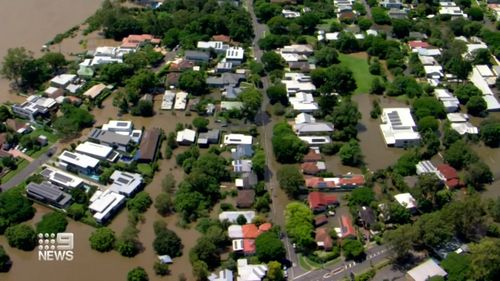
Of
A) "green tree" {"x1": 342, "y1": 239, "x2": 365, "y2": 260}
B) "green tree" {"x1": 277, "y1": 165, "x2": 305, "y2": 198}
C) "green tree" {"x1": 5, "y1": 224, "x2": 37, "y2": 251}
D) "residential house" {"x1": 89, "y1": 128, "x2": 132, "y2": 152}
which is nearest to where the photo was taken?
"green tree" {"x1": 342, "y1": 239, "x2": 365, "y2": 260}

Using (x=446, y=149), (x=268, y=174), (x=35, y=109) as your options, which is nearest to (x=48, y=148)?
(x=35, y=109)

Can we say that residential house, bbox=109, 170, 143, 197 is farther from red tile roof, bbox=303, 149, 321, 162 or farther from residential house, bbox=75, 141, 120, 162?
red tile roof, bbox=303, 149, 321, 162

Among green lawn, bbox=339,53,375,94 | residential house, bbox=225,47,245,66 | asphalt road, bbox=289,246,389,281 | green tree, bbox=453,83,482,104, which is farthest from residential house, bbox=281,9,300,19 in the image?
asphalt road, bbox=289,246,389,281

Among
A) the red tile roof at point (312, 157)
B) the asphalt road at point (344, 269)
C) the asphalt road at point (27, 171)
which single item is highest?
the asphalt road at point (27, 171)

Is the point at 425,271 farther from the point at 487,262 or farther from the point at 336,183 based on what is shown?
the point at 336,183

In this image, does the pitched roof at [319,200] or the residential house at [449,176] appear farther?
the residential house at [449,176]

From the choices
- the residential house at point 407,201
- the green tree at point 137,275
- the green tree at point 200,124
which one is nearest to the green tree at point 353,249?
the residential house at point 407,201

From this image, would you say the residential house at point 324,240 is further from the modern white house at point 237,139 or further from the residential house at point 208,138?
the residential house at point 208,138
